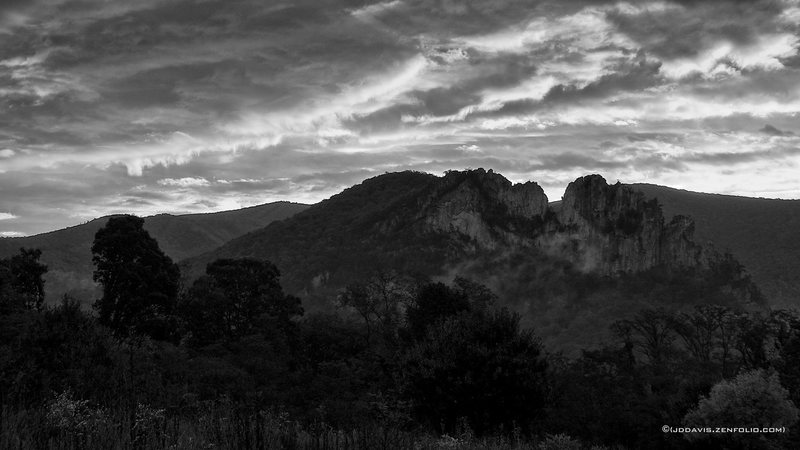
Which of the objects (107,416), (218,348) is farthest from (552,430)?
(107,416)

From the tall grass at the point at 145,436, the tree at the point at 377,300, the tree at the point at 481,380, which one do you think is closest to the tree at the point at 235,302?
the tree at the point at 377,300

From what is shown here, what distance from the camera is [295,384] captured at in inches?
2298

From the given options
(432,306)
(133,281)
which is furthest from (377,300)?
(133,281)

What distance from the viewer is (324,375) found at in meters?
58.9

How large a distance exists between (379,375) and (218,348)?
17369mm

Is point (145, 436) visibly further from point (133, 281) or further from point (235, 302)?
point (235, 302)

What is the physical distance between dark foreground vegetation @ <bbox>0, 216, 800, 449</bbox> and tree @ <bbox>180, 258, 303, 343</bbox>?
0.24 metres

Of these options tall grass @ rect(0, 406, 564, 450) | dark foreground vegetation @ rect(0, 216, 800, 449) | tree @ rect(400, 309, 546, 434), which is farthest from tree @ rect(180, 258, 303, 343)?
tall grass @ rect(0, 406, 564, 450)

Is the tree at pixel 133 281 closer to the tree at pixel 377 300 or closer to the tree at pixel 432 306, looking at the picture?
the tree at pixel 432 306

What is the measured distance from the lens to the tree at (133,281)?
189ft

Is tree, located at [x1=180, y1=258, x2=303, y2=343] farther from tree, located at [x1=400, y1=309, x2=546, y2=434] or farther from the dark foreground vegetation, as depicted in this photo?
tree, located at [x1=400, y1=309, x2=546, y2=434]

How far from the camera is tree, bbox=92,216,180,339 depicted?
189ft

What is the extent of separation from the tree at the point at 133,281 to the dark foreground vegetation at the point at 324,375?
171 mm

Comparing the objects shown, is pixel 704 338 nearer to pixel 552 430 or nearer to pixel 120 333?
pixel 552 430
